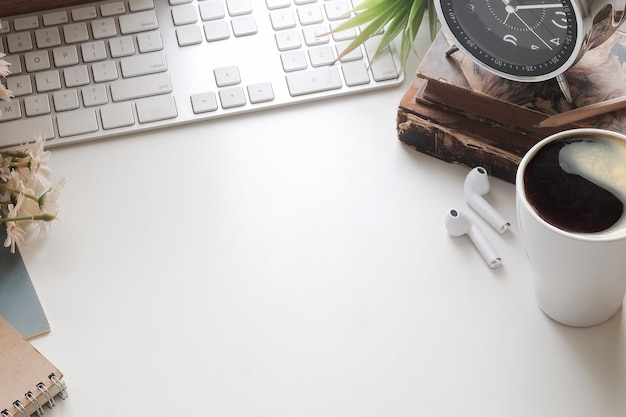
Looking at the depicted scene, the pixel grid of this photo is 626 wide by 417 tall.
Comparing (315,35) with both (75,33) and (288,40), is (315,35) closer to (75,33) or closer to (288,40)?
(288,40)

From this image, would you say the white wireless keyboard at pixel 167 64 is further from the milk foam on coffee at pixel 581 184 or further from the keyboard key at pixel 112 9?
the milk foam on coffee at pixel 581 184

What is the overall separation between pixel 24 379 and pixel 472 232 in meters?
0.39

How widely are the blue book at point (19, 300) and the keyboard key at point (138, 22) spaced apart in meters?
0.26

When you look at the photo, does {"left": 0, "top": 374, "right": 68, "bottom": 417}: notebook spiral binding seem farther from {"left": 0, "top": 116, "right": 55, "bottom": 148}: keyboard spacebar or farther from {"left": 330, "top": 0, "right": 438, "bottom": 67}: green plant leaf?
{"left": 330, "top": 0, "right": 438, "bottom": 67}: green plant leaf

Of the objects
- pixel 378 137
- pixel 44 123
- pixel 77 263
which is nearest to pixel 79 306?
pixel 77 263

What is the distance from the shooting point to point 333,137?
2.78 ft

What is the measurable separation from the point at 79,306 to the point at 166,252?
0.09 m

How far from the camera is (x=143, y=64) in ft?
2.88

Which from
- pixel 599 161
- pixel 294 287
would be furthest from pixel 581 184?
pixel 294 287

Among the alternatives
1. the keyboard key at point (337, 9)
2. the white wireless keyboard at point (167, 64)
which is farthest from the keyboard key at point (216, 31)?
the keyboard key at point (337, 9)

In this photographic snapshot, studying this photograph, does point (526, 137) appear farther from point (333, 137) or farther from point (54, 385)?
point (54, 385)

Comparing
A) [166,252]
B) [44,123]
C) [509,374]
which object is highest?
[44,123]

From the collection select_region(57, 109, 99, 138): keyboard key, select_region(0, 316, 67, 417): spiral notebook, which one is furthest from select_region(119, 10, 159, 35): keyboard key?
select_region(0, 316, 67, 417): spiral notebook

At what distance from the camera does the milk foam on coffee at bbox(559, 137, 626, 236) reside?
638 mm
